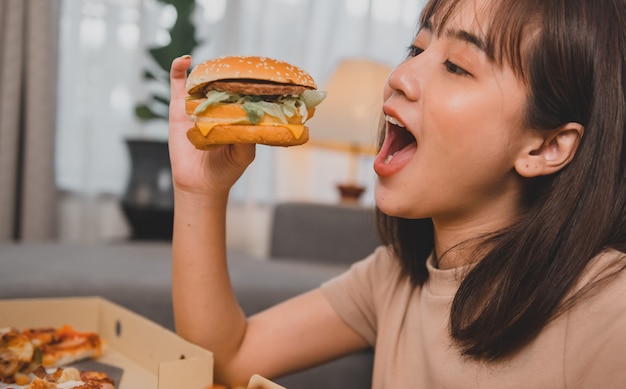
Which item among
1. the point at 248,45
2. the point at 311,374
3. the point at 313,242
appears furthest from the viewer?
the point at 248,45

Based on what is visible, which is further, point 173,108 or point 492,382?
point 173,108

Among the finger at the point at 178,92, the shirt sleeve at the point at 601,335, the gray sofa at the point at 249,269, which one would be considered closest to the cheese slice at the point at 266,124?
the finger at the point at 178,92

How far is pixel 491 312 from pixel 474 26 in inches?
16.7

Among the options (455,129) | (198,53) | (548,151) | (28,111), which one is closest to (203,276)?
(455,129)

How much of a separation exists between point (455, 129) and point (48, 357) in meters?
0.73

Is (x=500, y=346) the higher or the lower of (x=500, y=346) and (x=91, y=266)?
the higher

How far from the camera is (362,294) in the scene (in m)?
1.33

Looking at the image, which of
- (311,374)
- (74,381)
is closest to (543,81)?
(74,381)

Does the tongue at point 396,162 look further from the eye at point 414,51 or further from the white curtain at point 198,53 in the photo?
the white curtain at point 198,53

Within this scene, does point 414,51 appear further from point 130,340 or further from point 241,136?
point 130,340

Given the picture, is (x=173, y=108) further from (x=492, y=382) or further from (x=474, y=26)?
(x=492, y=382)

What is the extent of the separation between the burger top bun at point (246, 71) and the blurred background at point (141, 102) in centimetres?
201

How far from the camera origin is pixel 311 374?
2076mm

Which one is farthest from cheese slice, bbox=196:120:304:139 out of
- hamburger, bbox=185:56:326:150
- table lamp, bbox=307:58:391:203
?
table lamp, bbox=307:58:391:203
